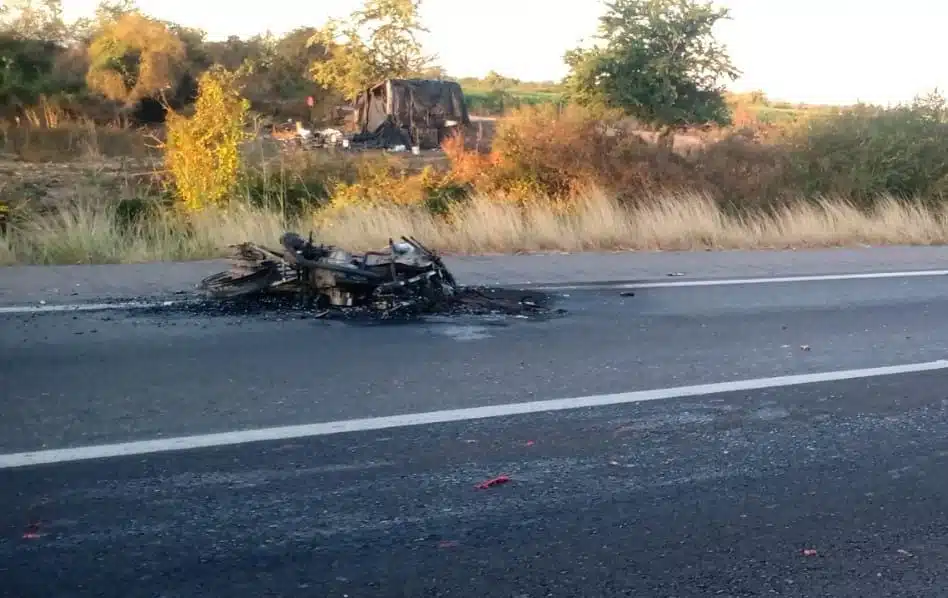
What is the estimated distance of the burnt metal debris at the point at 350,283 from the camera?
8.98 m

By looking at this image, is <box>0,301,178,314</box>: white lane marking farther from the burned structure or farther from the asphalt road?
the burned structure

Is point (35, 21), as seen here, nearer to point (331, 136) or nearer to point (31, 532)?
point (331, 136)

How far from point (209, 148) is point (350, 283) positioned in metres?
7.97

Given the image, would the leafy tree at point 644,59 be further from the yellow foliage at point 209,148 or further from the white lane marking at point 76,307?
the white lane marking at point 76,307

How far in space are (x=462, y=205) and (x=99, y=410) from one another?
34.8 ft

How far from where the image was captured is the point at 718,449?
5.47 m

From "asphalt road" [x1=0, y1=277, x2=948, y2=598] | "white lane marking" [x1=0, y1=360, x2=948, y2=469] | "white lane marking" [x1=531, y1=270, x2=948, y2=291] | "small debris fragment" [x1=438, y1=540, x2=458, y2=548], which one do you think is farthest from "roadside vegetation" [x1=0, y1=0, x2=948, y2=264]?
"small debris fragment" [x1=438, y1=540, x2=458, y2=548]

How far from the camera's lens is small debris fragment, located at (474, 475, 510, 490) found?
4.79 metres

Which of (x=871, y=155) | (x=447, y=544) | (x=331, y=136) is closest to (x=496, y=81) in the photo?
(x=331, y=136)

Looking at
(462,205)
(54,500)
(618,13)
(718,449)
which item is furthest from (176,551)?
(618,13)

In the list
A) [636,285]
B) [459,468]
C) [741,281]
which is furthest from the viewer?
[741,281]

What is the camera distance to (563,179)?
18.3 meters

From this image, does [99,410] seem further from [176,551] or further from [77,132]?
[77,132]

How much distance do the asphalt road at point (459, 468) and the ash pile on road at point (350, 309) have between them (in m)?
0.27
